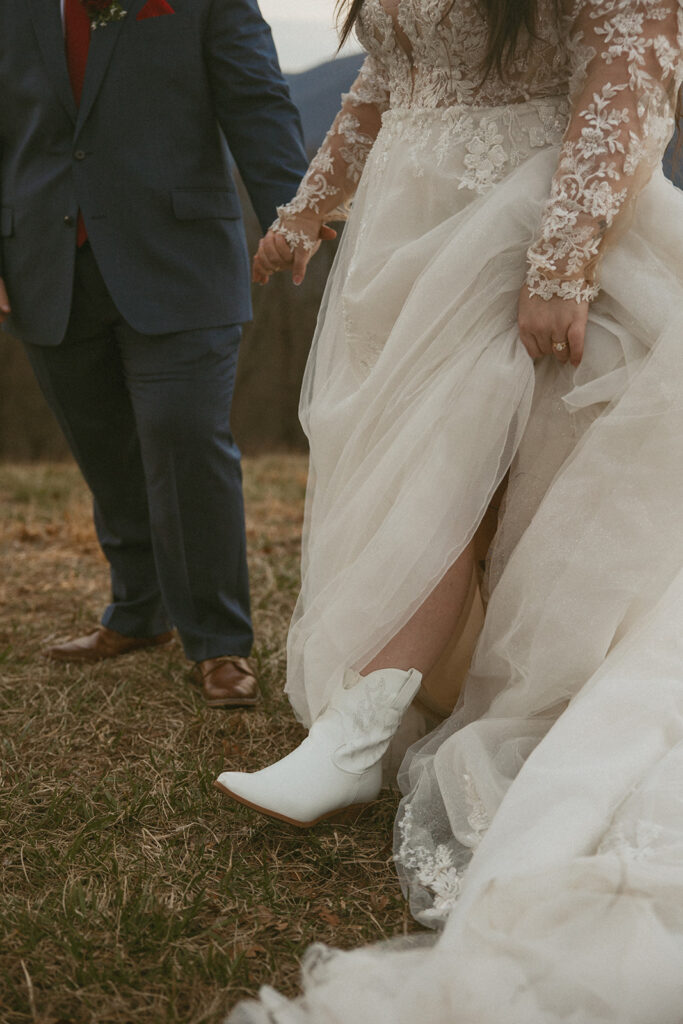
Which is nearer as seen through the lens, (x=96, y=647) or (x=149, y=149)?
(x=149, y=149)

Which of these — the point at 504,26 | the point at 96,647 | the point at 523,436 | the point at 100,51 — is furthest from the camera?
the point at 96,647

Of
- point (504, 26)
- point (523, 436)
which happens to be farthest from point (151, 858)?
point (504, 26)

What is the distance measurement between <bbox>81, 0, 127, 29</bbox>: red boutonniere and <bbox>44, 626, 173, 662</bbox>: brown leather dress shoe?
1.67 metres

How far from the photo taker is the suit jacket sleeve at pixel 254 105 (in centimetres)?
249

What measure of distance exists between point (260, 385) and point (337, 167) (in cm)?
731

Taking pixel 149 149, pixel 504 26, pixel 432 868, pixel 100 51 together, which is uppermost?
pixel 504 26

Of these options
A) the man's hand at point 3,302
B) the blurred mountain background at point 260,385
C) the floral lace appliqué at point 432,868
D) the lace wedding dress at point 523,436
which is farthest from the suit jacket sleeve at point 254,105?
the blurred mountain background at point 260,385

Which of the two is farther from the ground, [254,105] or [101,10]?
[101,10]

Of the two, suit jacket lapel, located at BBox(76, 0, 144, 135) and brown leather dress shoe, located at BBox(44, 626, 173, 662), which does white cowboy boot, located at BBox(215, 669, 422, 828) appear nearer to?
brown leather dress shoe, located at BBox(44, 626, 173, 662)

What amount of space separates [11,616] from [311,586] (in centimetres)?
178

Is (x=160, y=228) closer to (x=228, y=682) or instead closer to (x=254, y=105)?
(x=254, y=105)

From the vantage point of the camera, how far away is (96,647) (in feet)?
9.85

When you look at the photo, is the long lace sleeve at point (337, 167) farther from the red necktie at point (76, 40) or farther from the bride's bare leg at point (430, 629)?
the bride's bare leg at point (430, 629)

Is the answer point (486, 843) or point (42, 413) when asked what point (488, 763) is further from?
point (42, 413)
